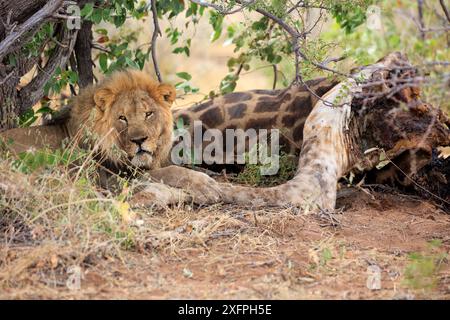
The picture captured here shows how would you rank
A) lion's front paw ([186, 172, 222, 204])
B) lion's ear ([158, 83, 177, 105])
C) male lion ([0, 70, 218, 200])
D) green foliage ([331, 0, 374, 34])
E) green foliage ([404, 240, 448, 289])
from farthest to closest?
green foliage ([331, 0, 374, 34]) → lion's ear ([158, 83, 177, 105]) → male lion ([0, 70, 218, 200]) → lion's front paw ([186, 172, 222, 204]) → green foliage ([404, 240, 448, 289])

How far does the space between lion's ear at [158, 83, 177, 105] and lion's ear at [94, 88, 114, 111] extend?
40cm

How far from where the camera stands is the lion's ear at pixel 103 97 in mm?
5789

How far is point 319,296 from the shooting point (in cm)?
369

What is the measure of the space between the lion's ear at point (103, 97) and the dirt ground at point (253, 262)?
4.16ft

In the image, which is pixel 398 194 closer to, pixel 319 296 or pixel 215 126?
pixel 215 126

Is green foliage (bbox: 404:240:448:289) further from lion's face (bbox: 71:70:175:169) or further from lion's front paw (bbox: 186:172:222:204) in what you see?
lion's face (bbox: 71:70:175:169)

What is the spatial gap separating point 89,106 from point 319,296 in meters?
2.96

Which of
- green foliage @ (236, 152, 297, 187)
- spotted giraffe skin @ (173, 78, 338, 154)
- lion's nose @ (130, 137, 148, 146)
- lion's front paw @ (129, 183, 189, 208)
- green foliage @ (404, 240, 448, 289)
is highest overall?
spotted giraffe skin @ (173, 78, 338, 154)

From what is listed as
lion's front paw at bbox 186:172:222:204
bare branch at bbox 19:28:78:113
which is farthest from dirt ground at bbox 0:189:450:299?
bare branch at bbox 19:28:78:113

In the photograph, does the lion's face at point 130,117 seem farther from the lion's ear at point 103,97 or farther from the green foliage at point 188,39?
the green foliage at point 188,39

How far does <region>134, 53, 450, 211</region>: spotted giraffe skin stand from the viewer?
5.37 meters

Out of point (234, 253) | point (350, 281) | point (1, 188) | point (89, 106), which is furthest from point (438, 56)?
point (89, 106)

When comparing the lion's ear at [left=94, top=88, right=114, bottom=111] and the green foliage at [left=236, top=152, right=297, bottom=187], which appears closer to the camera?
the lion's ear at [left=94, top=88, right=114, bottom=111]

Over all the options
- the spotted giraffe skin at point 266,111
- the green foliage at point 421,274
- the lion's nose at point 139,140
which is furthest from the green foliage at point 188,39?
the green foliage at point 421,274
